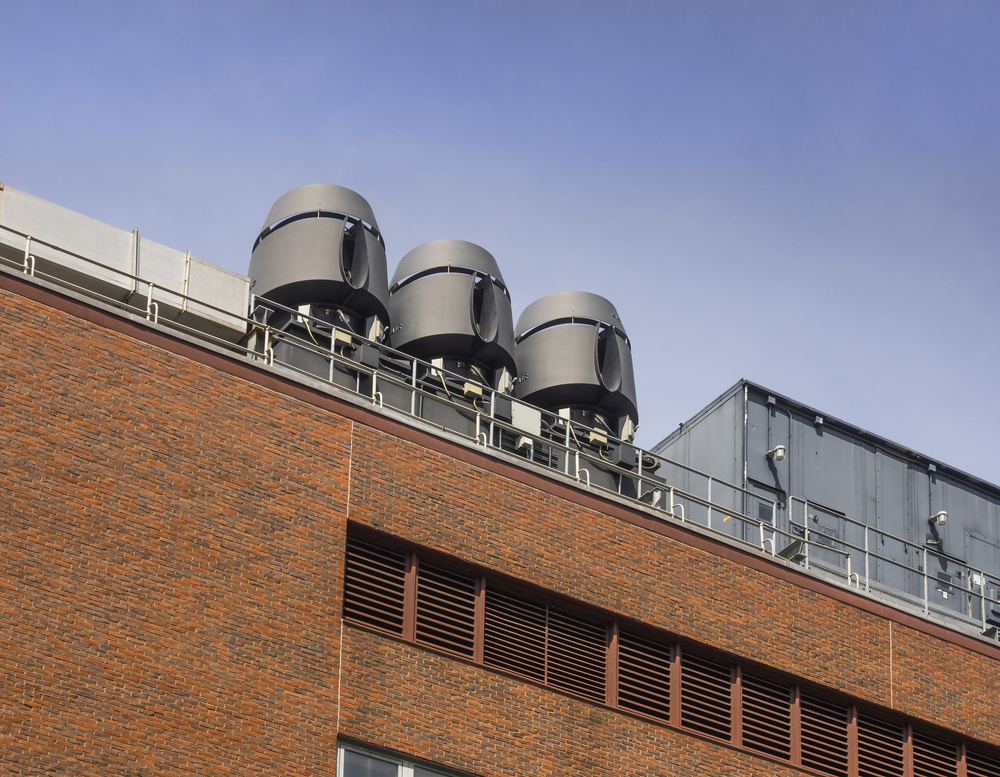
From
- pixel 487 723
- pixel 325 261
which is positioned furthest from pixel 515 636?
pixel 325 261

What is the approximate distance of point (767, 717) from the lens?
89.6 feet

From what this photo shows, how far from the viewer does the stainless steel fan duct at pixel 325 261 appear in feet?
103

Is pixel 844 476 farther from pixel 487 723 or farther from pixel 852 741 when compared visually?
pixel 487 723

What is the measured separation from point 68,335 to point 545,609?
28.2 ft

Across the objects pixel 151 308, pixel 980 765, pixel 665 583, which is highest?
pixel 151 308

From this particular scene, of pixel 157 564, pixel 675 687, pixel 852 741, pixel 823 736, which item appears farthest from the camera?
pixel 852 741

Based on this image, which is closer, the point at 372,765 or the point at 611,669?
the point at 372,765

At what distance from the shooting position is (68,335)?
74.6ft

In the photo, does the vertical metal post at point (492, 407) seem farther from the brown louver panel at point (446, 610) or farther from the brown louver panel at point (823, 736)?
the brown louver panel at point (823, 736)

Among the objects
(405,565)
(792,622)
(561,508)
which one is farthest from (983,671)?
(405,565)

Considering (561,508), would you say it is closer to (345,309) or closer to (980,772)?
(345,309)

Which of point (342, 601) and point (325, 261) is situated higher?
point (325, 261)

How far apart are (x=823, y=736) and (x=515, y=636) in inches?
247

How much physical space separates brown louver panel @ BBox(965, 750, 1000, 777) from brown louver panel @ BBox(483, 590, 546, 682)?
9.15m
